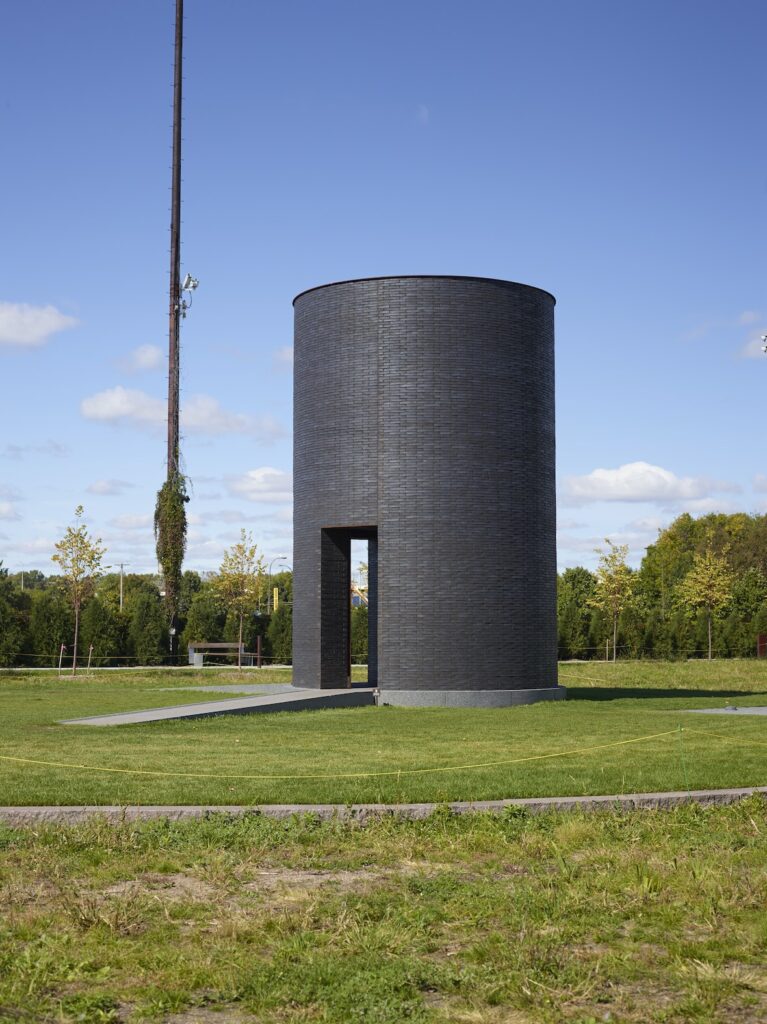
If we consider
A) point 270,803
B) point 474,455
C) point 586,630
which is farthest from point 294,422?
point 586,630

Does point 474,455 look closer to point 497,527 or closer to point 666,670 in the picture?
point 497,527

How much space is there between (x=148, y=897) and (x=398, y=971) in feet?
7.06

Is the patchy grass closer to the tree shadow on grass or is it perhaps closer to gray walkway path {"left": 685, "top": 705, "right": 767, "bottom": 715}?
gray walkway path {"left": 685, "top": 705, "right": 767, "bottom": 715}

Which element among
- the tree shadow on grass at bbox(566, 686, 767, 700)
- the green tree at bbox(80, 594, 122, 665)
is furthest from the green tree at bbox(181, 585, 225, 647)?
the tree shadow on grass at bbox(566, 686, 767, 700)

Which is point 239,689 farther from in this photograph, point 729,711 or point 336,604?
point 729,711

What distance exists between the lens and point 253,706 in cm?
2244

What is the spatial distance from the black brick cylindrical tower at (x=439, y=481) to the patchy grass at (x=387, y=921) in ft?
54.1

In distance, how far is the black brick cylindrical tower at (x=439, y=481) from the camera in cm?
2630

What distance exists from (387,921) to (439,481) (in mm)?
19981

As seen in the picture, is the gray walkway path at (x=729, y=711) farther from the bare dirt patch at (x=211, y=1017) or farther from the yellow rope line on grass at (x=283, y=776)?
the bare dirt patch at (x=211, y=1017)

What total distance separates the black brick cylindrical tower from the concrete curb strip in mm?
15564

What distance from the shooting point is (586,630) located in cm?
5494

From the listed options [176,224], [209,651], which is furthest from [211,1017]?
[209,651]

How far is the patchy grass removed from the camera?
5.58 m
